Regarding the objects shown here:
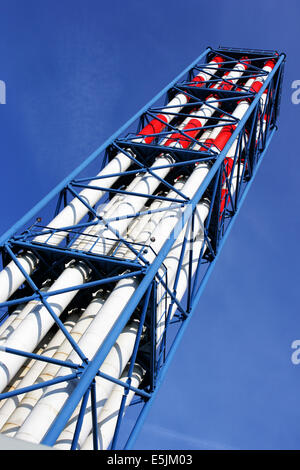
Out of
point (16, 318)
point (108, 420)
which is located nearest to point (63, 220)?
point (16, 318)

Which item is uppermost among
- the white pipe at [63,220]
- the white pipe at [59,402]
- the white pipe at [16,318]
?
the white pipe at [63,220]

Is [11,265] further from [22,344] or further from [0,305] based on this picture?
[22,344]

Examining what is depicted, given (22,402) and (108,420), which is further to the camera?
(22,402)

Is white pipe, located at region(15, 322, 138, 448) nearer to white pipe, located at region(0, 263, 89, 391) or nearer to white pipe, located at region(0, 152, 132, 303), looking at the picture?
white pipe, located at region(0, 263, 89, 391)

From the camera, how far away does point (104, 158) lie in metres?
21.3

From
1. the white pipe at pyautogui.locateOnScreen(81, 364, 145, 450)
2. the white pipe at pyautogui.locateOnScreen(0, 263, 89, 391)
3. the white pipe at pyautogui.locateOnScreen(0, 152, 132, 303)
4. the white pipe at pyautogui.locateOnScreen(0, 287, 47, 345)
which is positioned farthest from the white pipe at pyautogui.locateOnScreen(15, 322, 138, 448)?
the white pipe at pyautogui.locateOnScreen(0, 152, 132, 303)

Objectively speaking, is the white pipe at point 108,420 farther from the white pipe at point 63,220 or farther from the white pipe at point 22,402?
the white pipe at point 63,220

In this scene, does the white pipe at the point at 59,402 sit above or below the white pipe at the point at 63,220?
below

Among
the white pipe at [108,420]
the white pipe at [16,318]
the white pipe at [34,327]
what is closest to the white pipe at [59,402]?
the white pipe at [108,420]

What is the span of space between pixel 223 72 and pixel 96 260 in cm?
2215

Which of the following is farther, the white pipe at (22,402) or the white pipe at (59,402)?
the white pipe at (22,402)

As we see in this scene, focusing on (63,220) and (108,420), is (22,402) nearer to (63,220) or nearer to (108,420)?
(108,420)
